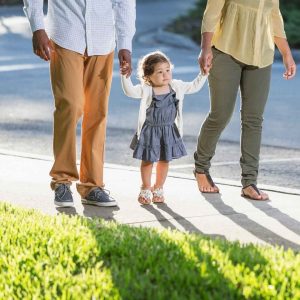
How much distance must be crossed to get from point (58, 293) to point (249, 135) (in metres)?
3.20

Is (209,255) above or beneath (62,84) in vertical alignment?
beneath

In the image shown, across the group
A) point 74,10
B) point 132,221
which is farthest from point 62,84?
point 132,221

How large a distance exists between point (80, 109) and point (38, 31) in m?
0.62

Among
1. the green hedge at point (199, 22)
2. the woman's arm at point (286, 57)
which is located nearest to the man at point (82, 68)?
the woman's arm at point (286, 57)

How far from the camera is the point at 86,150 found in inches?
314

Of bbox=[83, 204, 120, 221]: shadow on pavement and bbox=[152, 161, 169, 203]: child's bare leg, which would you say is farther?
bbox=[152, 161, 169, 203]: child's bare leg

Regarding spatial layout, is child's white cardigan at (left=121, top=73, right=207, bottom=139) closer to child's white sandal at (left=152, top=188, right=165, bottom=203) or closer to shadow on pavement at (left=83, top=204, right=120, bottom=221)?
child's white sandal at (left=152, top=188, right=165, bottom=203)

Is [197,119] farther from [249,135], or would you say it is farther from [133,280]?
[133,280]

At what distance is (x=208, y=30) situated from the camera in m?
7.99

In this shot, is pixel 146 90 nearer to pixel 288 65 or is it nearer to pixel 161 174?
pixel 161 174

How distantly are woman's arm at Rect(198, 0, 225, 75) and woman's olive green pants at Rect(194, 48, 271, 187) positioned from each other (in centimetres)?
18

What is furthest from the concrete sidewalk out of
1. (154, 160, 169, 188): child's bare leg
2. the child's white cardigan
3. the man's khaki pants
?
the child's white cardigan

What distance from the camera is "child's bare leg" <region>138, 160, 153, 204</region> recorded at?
8.02 metres

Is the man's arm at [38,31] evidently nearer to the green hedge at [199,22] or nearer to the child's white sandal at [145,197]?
the child's white sandal at [145,197]
